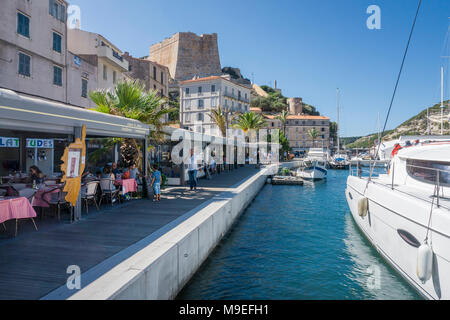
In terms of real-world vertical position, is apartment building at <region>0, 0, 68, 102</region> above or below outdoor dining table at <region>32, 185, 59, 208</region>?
above

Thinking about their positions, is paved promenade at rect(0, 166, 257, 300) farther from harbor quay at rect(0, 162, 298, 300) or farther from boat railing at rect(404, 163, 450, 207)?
boat railing at rect(404, 163, 450, 207)

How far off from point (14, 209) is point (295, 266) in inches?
254

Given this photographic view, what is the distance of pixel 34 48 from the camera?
20.1 metres

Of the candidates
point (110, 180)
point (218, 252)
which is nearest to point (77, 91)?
point (110, 180)

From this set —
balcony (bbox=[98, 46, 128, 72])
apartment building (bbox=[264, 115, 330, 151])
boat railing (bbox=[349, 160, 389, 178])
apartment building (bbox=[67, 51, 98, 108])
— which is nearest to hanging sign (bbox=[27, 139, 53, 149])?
apartment building (bbox=[67, 51, 98, 108])

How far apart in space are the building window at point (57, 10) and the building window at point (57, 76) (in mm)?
3893

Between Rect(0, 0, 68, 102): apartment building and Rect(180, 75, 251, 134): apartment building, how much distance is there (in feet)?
115

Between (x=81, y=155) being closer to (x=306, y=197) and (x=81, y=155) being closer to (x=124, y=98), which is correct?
→ (x=124, y=98)

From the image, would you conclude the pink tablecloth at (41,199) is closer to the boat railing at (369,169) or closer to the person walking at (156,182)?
the person walking at (156,182)

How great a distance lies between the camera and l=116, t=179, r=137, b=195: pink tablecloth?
10047mm

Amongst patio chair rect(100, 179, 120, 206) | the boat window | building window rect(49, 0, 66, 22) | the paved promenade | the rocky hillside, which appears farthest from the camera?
building window rect(49, 0, 66, 22)
